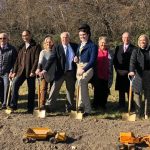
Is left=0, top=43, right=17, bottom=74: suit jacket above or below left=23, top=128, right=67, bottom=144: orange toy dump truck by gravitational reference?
above

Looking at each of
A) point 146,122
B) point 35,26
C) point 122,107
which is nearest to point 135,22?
point 35,26

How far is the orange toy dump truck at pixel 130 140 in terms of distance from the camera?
23.6ft

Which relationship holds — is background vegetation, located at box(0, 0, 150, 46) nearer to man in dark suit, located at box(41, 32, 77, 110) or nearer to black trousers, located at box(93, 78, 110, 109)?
black trousers, located at box(93, 78, 110, 109)

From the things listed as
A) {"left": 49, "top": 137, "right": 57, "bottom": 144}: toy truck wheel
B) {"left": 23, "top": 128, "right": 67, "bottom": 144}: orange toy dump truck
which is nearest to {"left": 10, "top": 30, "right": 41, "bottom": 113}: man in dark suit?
{"left": 23, "top": 128, "right": 67, "bottom": 144}: orange toy dump truck

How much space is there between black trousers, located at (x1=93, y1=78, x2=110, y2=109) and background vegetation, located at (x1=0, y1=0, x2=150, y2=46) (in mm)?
12192

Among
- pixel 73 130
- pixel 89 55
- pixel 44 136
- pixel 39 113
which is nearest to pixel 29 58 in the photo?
pixel 39 113

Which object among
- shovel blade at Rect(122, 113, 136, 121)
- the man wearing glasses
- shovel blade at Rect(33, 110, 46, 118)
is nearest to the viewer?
shovel blade at Rect(122, 113, 136, 121)

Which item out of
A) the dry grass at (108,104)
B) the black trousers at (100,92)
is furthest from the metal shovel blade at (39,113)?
the black trousers at (100,92)

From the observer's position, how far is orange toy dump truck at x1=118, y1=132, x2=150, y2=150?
23.6ft

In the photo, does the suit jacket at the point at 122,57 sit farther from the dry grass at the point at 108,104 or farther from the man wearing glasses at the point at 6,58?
the man wearing glasses at the point at 6,58

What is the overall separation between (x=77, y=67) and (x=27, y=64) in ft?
3.53

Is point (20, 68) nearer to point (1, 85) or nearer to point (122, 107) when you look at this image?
point (1, 85)

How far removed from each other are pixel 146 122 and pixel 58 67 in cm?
219

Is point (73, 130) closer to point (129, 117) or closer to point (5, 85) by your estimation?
point (129, 117)
